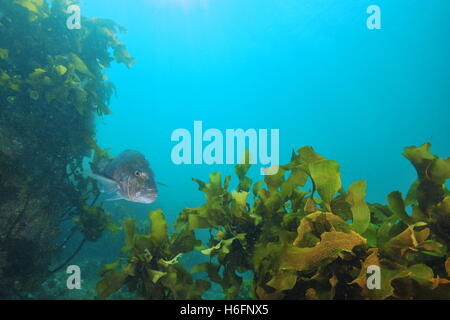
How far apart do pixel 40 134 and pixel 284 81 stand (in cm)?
7813

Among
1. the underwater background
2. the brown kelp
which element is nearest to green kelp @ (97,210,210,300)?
the brown kelp

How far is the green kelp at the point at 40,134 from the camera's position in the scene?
3.11 metres

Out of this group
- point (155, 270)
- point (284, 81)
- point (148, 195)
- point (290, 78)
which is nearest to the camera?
point (155, 270)

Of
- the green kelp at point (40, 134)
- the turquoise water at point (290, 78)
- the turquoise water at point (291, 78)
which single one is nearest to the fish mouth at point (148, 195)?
the green kelp at point (40, 134)

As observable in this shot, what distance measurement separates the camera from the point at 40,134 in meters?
3.71

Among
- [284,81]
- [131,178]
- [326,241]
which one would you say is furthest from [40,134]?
[284,81]

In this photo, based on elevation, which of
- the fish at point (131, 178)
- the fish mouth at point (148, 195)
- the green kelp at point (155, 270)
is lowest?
the green kelp at point (155, 270)

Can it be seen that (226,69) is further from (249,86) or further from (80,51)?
(80,51)

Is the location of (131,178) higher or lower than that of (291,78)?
lower

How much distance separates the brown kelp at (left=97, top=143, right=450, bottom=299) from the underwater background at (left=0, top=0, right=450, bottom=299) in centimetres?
588

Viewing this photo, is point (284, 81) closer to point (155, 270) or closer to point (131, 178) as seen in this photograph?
point (131, 178)

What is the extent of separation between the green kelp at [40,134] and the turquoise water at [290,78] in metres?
7.90

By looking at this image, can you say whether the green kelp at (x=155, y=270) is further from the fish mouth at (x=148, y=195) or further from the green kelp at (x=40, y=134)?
the green kelp at (x=40, y=134)

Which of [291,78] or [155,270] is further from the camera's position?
[291,78]
